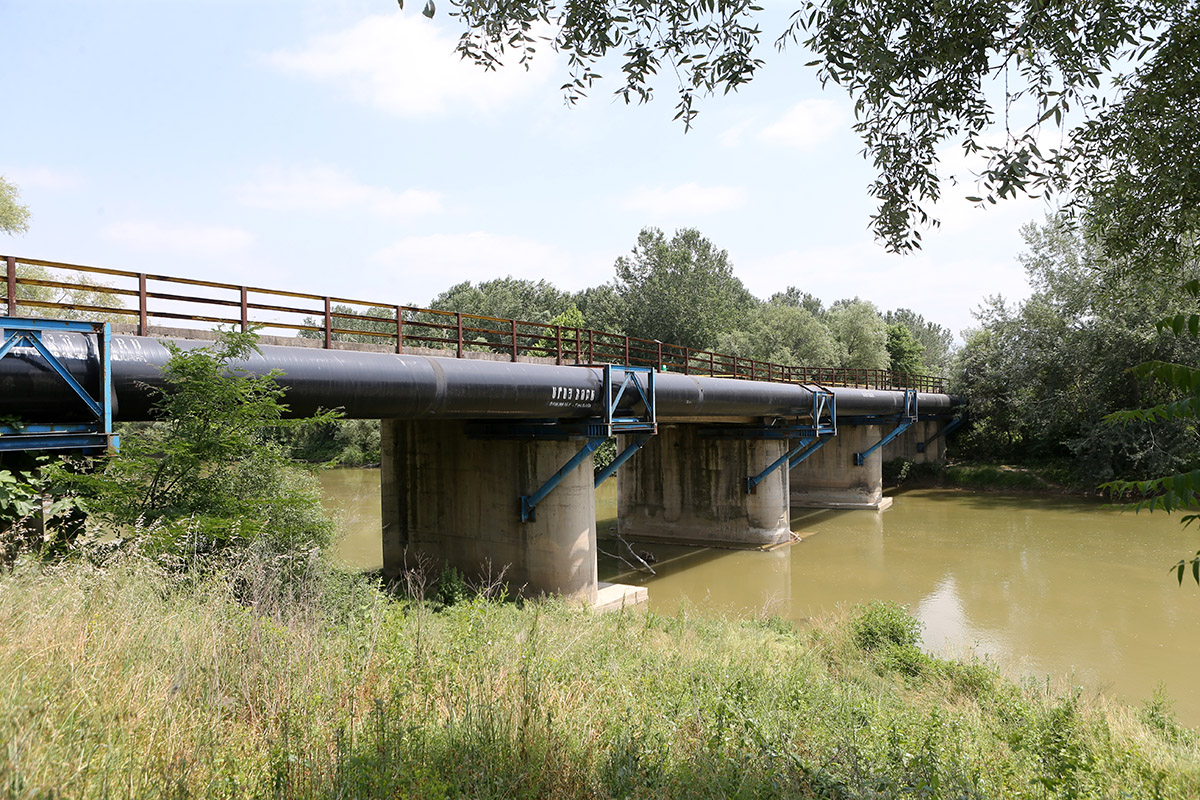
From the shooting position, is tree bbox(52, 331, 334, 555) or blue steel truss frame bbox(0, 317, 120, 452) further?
tree bbox(52, 331, 334, 555)

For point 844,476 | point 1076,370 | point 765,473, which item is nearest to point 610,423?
point 765,473

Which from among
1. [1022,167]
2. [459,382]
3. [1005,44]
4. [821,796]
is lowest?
[821,796]

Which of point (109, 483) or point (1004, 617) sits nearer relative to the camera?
point (109, 483)

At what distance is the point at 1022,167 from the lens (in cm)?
471

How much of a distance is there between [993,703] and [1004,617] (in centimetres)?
932

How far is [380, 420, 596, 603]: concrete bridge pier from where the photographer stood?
50.2 feet

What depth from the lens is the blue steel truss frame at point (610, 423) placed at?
48.3ft

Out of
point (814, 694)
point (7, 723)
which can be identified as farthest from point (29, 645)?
point (814, 694)

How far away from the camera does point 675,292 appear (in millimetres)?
55219

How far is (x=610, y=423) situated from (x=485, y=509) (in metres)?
3.71

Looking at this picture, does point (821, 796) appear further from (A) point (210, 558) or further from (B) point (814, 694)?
(A) point (210, 558)

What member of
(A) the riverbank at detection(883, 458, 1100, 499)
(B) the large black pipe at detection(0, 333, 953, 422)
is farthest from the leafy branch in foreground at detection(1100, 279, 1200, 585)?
(A) the riverbank at detection(883, 458, 1100, 499)

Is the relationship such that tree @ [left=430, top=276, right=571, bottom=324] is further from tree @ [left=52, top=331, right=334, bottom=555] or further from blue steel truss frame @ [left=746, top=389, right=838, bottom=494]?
tree @ [left=52, top=331, right=334, bottom=555]

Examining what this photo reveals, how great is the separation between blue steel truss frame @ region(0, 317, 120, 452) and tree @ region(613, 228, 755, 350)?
4810 cm
